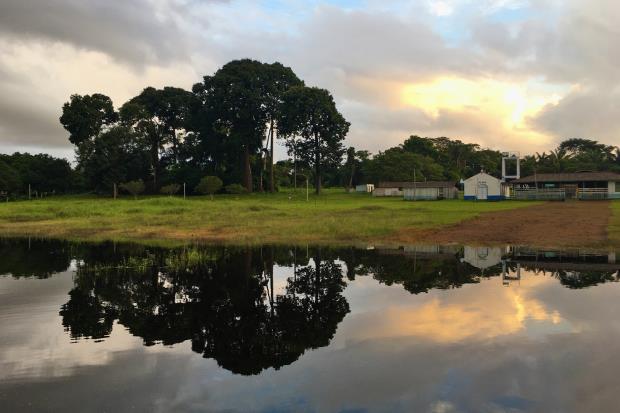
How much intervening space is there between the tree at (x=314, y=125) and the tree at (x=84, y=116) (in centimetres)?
3745

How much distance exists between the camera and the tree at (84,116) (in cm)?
9094

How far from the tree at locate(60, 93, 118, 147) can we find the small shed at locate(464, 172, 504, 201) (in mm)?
72951

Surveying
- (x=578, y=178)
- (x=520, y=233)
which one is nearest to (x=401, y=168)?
(x=578, y=178)

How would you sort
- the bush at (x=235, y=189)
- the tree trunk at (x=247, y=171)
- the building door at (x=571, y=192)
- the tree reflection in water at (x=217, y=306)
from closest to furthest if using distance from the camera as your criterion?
the tree reflection in water at (x=217, y=306)
the building door at (x=571, y=192)
the bush at (x=235, y=189)
the tree trunk at (x=247, y=171)

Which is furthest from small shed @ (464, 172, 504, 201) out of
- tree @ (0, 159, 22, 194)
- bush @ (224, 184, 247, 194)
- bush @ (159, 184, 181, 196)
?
tree @ (0, 159, 22, 194)

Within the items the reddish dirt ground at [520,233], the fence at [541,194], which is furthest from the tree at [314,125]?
the reddish dirt ground at [520,233]

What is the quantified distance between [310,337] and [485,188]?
78219mm

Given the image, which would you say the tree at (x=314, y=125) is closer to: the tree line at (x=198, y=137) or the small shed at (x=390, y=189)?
the tree line at (x=198, y=137)

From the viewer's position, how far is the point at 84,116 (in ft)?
301

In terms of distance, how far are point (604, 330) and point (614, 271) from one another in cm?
888

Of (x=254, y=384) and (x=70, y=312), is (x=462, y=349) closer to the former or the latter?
(x=254, y=384)

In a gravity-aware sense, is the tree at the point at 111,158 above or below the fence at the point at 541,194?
above

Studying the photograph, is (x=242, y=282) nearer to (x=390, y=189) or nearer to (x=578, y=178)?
(x=578, y=178)

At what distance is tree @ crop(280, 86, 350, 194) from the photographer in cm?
8500
